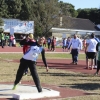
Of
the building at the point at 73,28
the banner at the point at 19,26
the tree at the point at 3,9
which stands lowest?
the building at the point at 73,28

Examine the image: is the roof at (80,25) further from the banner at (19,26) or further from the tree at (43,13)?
the banner at (19,26)

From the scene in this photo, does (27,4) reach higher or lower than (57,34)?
higher

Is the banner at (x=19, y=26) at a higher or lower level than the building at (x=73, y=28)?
higher

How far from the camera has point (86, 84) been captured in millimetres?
13461

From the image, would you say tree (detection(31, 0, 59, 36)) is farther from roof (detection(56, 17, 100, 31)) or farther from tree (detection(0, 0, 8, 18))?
roof (detection(56, 17, 100, 31))

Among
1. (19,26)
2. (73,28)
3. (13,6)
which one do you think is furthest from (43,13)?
(73,28)

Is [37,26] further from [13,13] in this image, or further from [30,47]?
[30,47]

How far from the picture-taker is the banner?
74.3 m

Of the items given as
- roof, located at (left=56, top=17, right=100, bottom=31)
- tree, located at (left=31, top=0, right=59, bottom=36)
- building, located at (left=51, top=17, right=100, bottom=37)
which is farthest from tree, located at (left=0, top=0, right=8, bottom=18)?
roof, located at (left=56, top=17, right=100, bottom=31)

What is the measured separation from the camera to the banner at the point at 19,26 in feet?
244

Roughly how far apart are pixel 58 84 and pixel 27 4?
6267 centimetres

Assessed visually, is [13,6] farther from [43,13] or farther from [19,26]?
[43,13]

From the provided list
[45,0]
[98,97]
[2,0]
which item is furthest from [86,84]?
[45,0]

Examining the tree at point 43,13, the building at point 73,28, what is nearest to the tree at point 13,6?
the tree at point 43,13
